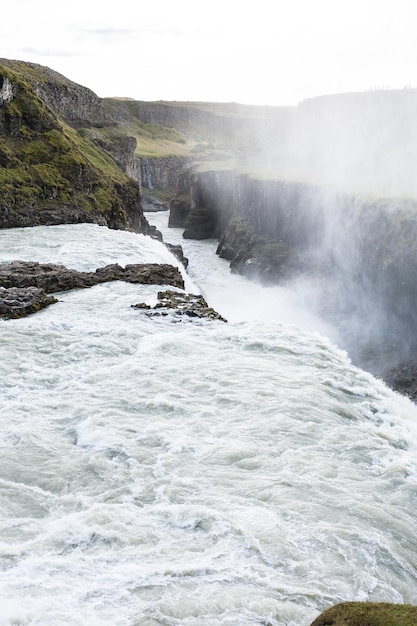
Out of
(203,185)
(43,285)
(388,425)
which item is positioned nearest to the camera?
(388,425)

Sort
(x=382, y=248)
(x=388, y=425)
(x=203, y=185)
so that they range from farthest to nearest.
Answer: (x=203, y=185) → (x=382, y=248) → (x=388, y=425)

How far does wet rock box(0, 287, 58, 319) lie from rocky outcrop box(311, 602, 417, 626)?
1835 centimetres

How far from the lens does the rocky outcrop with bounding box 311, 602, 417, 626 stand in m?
6.51

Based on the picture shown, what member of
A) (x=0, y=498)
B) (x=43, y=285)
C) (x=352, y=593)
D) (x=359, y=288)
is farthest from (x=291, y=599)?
(x=359, y=288)

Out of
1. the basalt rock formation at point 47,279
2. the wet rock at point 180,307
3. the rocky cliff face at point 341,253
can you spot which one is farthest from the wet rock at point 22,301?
the rocky cliff face at point 341,253

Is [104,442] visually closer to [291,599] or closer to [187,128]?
[291,599]

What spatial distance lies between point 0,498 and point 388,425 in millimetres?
9036

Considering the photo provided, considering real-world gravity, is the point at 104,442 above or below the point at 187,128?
below

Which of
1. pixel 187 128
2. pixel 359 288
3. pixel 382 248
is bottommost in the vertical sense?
pixel 359 288

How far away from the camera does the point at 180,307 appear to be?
24.8 metres

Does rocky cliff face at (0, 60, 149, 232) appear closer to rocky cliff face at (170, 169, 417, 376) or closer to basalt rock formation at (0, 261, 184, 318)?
rocky cliff face at (170, 169, 417, 376)

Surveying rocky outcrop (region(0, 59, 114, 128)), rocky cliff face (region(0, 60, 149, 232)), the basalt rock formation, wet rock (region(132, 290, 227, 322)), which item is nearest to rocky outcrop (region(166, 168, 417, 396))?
wet rock (region(132, 290, 227, 322))

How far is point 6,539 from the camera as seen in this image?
10.7 meters

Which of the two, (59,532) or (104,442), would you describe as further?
(104,442)
